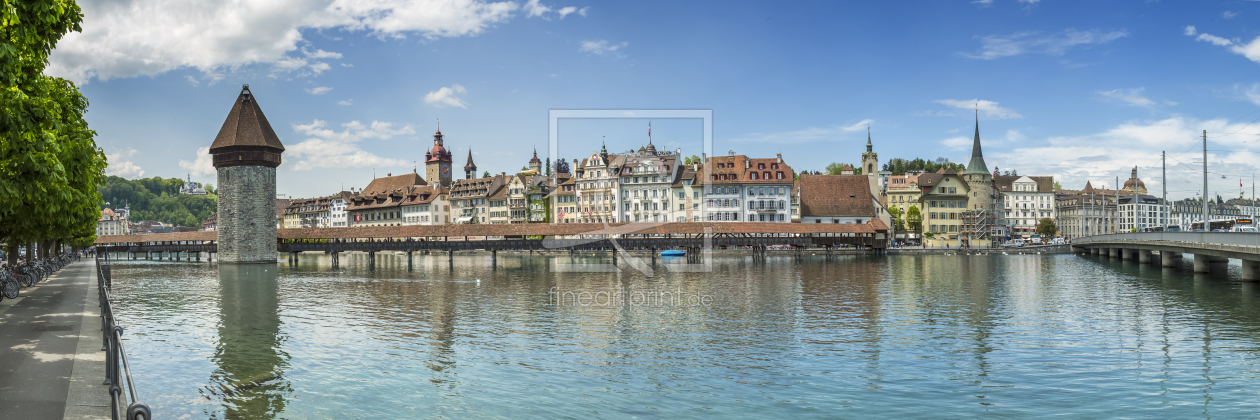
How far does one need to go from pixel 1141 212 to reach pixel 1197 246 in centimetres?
12522

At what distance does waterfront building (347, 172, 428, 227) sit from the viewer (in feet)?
426

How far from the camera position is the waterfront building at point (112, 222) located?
179000 mm

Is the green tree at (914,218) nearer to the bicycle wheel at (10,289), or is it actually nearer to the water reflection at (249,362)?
the water reflection at (249,362)

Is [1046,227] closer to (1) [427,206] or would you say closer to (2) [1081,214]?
(2) [1081,214]

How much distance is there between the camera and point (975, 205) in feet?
364

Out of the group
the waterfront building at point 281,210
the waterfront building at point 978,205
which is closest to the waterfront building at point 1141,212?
the waterfront building at point 978,205

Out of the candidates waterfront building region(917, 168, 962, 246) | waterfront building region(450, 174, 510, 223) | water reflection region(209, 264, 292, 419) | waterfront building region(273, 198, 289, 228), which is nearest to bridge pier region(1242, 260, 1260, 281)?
water reflection region(209, 264, 292, 419)

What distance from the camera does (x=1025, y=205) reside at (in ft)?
409

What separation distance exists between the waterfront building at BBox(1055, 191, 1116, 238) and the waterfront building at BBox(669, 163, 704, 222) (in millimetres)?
81037

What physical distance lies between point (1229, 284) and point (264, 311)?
44940 mm

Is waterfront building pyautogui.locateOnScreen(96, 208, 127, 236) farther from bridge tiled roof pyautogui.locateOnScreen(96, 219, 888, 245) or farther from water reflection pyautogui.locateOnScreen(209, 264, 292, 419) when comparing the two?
water reflection pyautogui.locateOnScreen(209, 264, 292, 419)

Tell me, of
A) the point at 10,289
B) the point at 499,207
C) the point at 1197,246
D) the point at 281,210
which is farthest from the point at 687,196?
the point at 281,210

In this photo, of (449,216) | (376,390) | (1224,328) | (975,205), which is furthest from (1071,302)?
(449,216)

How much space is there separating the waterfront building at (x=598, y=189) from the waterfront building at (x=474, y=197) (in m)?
21.8
